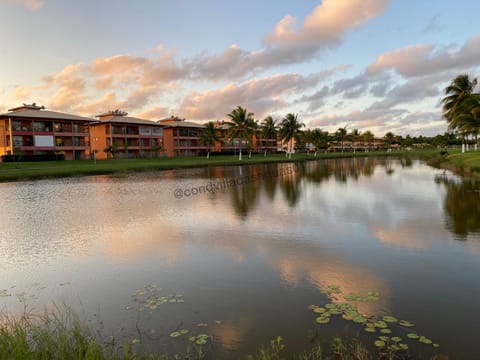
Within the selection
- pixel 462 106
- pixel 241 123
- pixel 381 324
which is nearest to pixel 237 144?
pixel 241 123

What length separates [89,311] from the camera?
6.48m

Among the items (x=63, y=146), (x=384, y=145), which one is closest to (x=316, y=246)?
(x=63, y=146)

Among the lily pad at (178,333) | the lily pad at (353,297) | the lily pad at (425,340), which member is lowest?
the lily pad at (425,340)

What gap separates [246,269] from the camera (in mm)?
8516

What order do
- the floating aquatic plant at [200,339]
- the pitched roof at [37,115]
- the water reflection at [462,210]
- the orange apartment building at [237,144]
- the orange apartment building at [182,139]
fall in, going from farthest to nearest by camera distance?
the orange apartment building at [237,144] < the orange apartment building at [182,139] < the pitched roof at [37,115] < the water reflection at [462,210] < the floating aquatic plant at [200,339]

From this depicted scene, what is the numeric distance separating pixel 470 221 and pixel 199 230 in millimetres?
10028

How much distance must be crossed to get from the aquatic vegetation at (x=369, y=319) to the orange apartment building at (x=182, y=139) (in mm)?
86283

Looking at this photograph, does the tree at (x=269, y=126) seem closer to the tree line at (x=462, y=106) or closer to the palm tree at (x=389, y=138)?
the tree line at (x=462, y=106)

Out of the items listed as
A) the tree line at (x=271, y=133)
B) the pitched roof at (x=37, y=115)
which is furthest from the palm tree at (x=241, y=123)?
the pitched roof at (x=37, y=115)

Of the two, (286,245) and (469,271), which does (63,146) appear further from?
(469,271)

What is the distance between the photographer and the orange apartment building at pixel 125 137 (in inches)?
3004

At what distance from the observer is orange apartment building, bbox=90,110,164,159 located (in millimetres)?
76312

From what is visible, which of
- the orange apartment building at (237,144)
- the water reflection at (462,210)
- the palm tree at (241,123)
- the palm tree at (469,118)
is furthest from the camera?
the orange apartment building at (237,144)

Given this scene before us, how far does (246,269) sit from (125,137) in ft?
249
